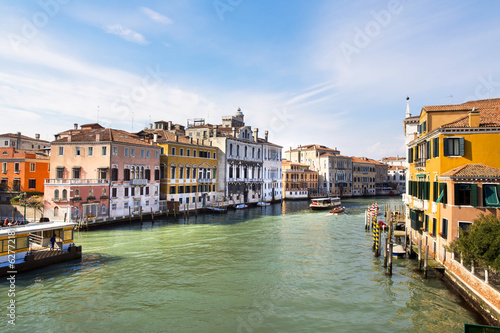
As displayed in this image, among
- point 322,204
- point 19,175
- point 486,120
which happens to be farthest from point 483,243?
point 322,204

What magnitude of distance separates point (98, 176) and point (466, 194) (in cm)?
2383

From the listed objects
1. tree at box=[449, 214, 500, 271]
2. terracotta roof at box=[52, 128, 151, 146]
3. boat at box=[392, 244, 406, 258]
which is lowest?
boat at box=[392, 244, 406, 258]

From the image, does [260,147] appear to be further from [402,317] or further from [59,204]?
[402,317]

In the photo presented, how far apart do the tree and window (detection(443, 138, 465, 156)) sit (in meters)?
2.71

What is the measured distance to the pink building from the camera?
80.9 ft

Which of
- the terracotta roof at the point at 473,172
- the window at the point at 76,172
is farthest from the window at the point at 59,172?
the terracotta roof at the point at 473,172

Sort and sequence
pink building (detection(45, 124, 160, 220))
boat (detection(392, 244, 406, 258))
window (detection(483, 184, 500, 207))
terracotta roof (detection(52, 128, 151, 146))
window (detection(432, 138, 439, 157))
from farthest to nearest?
terracotta roof (detection(52, 128, 151, 146))
pink building (detection(45, 124, 160, 220))
boat (detection(392, 244, 406, 258))
window (detection(432, 138, 439, 157))
window (detection(483, 184, 500, 207))

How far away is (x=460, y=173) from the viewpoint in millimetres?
12375

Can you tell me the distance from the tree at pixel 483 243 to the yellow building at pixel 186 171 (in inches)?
985

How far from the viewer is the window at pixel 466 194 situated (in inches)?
476

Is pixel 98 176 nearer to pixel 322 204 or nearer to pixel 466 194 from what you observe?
pixel 466 194

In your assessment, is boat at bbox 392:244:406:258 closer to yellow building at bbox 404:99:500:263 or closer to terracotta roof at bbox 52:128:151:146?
yellow building at bbox 404:99:500:263

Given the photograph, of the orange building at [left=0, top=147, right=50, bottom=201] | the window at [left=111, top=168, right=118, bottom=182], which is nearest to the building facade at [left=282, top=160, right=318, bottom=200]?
the window at [left=111, top=168, right=118, bottom=182]

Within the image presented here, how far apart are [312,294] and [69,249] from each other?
10890 millimetres
